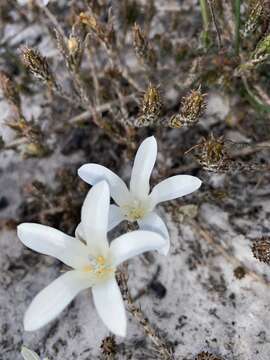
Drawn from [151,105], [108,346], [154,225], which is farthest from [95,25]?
[108,346]

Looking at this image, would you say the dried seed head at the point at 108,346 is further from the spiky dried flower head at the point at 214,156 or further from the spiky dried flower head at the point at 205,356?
the spiky dried flower head at the point at 214,156

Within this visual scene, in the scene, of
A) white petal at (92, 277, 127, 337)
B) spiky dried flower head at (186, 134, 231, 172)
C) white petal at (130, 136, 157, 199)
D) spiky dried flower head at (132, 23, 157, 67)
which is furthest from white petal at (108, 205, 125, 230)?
spiky dried flower head at (132, 23, 157, 67)

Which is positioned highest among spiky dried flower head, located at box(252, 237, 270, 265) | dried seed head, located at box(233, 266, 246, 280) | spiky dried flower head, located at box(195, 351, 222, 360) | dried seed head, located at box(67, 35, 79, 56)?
dried seed head, located at box(67, 35, 79, 56)

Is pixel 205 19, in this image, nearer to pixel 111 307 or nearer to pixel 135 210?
pixel 135 210

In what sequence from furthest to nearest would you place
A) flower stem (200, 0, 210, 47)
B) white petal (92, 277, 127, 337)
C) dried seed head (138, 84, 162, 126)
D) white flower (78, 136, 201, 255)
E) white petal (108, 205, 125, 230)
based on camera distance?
flower stem (200, 0, 210, 47), dried seed head (138, 84, 162, 126), white petal (108, 205, 125, 230), white flower (78, 136, 201, 255), white petal (92, 277, 127, 337)

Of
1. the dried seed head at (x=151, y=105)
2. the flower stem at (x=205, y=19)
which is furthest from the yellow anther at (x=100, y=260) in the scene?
the flower stem at (x=205, y=19)

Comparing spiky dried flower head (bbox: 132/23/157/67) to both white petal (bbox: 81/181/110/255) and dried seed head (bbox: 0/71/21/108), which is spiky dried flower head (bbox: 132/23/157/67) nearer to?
dried seed head (bbox: 0/71/21/108)

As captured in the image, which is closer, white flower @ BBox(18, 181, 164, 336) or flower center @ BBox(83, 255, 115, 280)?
white flower @ BBox(18, 181, 164, 336)
